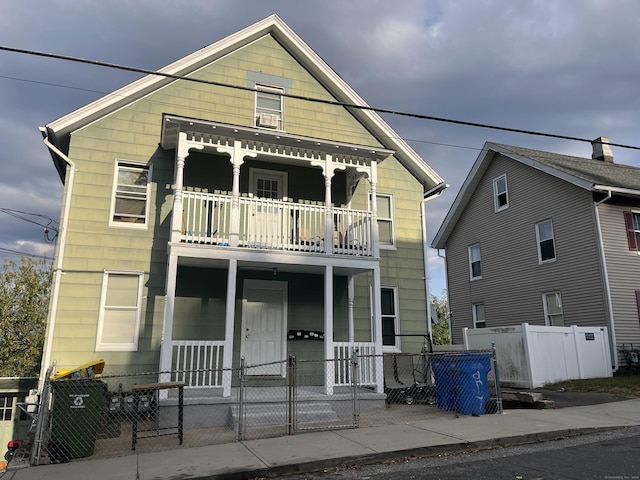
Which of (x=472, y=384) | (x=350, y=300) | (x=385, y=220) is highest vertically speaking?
(x=385, y=220)

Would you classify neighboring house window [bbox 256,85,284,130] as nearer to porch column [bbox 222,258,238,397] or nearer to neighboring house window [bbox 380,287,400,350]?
porch column [bbox 222,258,238,397]

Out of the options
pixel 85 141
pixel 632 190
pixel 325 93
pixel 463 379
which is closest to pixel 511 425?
pixel 463 379

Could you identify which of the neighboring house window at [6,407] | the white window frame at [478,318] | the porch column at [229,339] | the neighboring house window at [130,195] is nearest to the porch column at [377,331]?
the porch column at [229,339]

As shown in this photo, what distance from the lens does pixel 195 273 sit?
10.8 m

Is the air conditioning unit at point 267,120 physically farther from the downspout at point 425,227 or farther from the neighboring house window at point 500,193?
the neighboring house window at point 500,193

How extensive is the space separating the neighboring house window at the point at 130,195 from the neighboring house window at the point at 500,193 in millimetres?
14832

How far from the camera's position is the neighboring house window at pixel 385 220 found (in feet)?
42.5

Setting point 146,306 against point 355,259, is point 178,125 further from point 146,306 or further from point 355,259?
point 355,259

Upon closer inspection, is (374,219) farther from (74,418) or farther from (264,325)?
(74,418)

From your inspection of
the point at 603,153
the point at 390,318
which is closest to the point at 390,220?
the point at 390,318

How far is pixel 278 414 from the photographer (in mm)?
8547

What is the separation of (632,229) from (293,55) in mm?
12660

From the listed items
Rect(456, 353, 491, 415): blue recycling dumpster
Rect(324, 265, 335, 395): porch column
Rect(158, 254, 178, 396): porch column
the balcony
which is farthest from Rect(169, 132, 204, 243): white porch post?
Rect(456, 353, 491, 415): blue recycling dumpster

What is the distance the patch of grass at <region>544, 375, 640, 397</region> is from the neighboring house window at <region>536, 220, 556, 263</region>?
5165 mm
